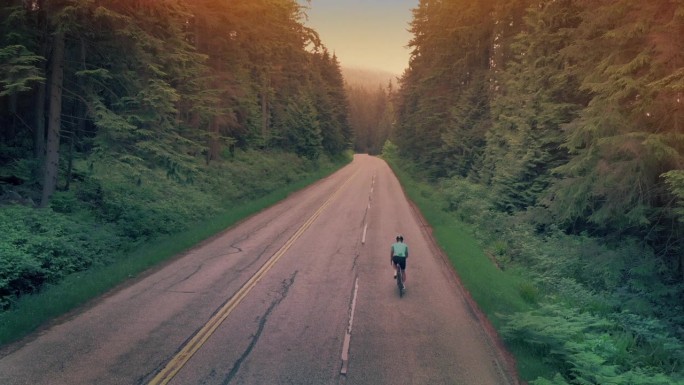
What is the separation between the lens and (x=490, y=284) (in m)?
12.8

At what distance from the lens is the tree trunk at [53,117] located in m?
15.0

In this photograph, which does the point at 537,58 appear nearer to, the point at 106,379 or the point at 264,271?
the point at 264,271

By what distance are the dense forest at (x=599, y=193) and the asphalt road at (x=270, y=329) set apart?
6.37 feet

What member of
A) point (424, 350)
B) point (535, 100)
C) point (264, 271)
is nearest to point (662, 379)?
point (424, 350)

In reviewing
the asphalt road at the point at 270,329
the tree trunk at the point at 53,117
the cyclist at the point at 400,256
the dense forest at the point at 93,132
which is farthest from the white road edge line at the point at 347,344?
the tree trunk at the point at 53,117

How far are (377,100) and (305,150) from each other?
109 meters

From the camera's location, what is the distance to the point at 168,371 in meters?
7.60

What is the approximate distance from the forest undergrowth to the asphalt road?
83 cm

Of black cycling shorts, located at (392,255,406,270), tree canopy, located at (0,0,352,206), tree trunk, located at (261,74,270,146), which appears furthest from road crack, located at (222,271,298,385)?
tree trunk, located at (261,74,270,146)

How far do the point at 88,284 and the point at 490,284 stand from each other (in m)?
11.1

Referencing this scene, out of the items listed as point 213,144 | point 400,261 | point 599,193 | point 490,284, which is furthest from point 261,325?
point 213,144

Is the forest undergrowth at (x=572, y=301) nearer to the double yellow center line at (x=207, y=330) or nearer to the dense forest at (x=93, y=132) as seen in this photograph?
the double yellow center line at (x=207, y=330)

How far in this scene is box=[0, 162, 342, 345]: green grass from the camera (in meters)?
9.20

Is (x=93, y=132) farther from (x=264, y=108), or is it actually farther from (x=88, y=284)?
(x=264, y=108)
